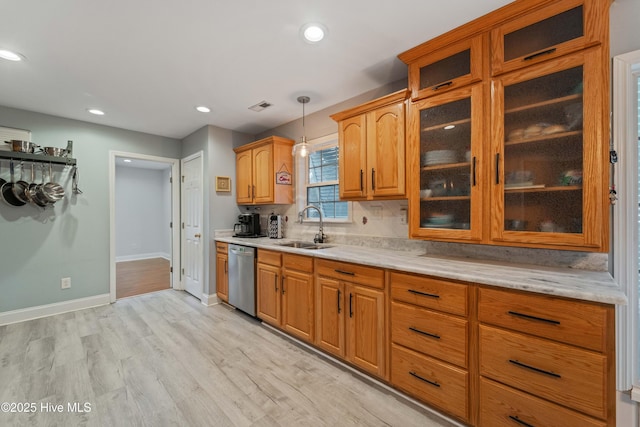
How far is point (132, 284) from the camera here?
479 centimetres

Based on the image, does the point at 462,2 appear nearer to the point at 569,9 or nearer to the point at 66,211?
the point at 569,9

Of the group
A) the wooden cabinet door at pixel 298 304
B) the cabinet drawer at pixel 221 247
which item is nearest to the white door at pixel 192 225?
the cabinet drawer at pixel 221 247

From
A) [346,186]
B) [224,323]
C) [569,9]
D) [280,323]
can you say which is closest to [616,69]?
[569,9]

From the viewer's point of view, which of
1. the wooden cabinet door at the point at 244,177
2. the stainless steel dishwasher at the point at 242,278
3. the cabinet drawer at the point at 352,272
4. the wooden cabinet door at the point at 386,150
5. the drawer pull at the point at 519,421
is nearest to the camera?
the drawer pull at the point at 519,421

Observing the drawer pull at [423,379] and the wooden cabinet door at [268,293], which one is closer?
the drawer pull at [423,379]

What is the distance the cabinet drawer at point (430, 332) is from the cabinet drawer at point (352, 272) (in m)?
0.22

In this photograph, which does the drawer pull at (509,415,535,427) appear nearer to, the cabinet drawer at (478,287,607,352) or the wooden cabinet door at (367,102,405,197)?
the cabinet drawer at (478,287,607,352)

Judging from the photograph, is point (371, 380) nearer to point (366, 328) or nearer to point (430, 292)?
point (366, 328)

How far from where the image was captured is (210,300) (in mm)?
3750

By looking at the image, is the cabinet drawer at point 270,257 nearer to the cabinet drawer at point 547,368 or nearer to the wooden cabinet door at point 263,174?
the wooden cabinet door at point 263,174

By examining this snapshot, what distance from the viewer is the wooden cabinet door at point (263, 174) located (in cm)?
353

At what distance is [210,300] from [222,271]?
468mm

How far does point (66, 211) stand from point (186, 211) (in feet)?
4.75

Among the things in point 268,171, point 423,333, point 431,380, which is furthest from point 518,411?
point 268,171
